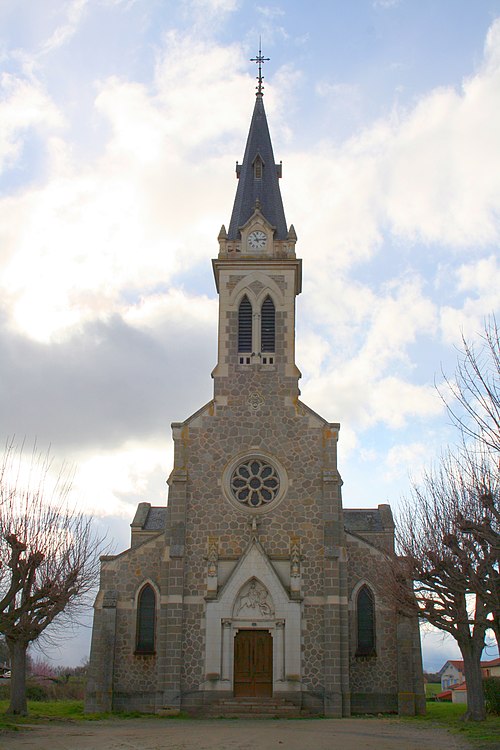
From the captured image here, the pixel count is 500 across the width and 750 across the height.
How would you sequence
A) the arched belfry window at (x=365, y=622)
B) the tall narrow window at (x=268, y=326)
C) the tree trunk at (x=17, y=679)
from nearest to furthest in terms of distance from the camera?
the tree trunk at (x=17, y=679)
the arched belfry window at (x=365, y=622)
the tall narrow window at (x=268, y=326)

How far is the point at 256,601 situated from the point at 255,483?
16.3 feet

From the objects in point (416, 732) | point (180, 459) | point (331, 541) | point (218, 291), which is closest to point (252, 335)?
point (218, 291)

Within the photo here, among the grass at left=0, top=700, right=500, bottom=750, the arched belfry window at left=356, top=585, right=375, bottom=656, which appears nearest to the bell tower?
the arched belfry window at left=356, top=585, right=375, bottom=656

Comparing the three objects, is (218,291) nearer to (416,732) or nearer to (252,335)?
(252,335)

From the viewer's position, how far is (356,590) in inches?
1352

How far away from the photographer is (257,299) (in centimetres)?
3803

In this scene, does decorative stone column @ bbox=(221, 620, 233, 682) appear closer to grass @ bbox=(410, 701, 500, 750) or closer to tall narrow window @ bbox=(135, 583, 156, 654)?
tall narrow window @ bbox=(135, 583, 156, 654)

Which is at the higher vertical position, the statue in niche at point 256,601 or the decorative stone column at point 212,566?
the decorative stone column at point 212,566

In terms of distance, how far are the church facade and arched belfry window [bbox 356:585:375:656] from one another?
4 cm

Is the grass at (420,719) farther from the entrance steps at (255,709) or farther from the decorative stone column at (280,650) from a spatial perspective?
the decorative stone column at (280,650)

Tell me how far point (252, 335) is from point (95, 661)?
15.8 m

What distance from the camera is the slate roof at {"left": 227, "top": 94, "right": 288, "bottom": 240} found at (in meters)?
40.2

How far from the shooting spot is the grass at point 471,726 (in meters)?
20.4

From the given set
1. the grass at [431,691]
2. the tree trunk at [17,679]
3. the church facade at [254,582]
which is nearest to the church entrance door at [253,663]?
the church facade at [254,582]
